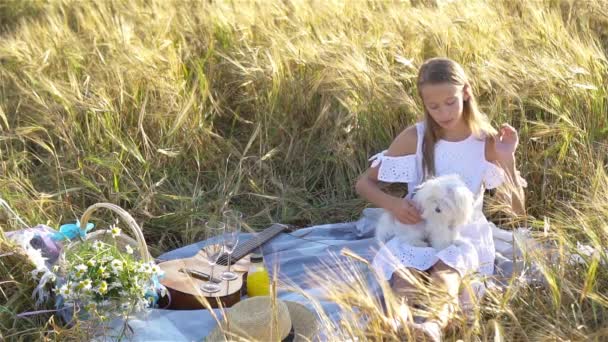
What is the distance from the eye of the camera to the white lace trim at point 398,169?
3.67 meters

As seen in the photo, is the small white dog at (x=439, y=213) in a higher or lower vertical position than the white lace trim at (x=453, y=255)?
higher

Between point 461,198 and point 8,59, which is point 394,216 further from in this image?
point 8,59

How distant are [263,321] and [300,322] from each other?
33cm

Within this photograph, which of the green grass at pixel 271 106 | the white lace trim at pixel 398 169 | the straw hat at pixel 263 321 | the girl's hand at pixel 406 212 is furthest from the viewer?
the green grass at pixel 271 106

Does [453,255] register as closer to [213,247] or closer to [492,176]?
[492,176]

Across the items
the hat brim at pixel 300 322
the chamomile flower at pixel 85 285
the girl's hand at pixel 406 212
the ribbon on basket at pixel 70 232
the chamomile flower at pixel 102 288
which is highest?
the ribbon on basket at pixel 70 232

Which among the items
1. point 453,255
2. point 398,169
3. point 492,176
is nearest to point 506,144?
point 492,176

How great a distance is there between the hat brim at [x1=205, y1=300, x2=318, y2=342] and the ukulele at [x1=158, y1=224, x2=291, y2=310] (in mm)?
251

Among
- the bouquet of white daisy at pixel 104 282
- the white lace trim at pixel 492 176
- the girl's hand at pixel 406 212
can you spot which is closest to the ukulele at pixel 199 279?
the bouquet of white daisy at pixel 104 282

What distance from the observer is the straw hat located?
269cm

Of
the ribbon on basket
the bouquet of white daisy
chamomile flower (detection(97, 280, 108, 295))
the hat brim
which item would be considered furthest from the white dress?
the ribbon on basket

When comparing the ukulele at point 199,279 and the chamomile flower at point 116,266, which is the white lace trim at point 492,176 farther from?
the chamomile flower at point 116,266

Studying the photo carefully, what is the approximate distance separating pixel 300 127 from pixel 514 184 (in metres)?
1.43

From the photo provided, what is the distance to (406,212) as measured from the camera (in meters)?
3.33
